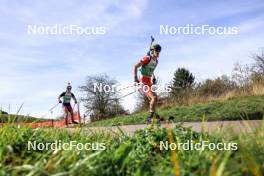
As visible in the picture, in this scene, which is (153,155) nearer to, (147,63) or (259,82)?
(147,63)

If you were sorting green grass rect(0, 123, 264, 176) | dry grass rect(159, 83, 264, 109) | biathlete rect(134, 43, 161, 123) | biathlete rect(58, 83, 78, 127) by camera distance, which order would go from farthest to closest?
dry grass rect(159, 83, 264, 109) < biathlete rect(58, 83, 78, 127) < biathlete rect(134, 43, 161, 123) < green grass rect(0, 123, 264, 176)

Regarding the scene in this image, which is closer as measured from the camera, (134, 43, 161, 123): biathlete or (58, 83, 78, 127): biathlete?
(134, 43, 161, 123): biathlete

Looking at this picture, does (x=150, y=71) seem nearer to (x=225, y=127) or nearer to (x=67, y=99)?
(x=225, y=127)

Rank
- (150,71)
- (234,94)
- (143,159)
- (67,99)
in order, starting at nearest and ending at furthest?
(143,159) → (150,71) → (67,99) → (234,94)

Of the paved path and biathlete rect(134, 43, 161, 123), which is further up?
biathlete rect(134, 43, 161, 123)

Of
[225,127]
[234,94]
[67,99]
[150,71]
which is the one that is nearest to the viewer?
[225,127]

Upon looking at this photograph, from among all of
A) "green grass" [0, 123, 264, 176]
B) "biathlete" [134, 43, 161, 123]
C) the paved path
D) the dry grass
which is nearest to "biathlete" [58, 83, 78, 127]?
the dry grass

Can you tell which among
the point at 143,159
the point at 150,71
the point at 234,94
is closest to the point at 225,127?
the point at 143,159

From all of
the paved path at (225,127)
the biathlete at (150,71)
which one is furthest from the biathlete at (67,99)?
the paved path at (225,127)

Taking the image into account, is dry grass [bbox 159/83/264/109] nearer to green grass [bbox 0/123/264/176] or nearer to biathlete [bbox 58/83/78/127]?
biathlete [bbox 58/83/78/127]

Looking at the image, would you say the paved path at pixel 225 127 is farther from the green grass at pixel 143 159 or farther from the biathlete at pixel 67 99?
the biathlete at pixel 67 99

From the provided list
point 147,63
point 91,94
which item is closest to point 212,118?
point 147,63

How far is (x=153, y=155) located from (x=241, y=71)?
27055mm

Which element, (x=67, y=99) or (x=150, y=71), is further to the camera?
(x=67, y=99)
